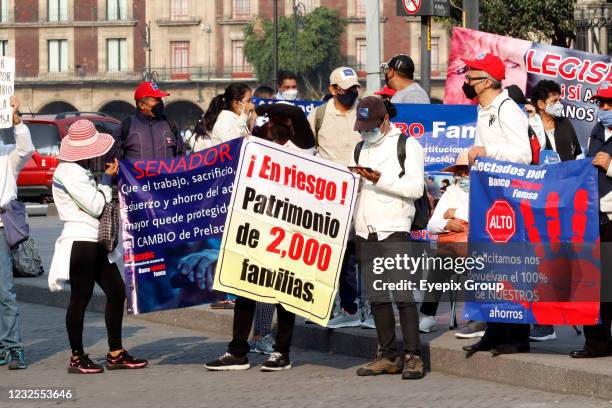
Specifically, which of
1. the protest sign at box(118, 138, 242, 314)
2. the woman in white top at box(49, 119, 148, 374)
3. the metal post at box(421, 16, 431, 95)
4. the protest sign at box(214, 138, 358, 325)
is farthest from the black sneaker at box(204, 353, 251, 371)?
the metal post at box(421, 16, 431, 95)

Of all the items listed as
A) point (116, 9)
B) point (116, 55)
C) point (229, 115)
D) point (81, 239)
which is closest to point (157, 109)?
point (229, 115)

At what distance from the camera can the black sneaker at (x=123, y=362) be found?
9367 mm

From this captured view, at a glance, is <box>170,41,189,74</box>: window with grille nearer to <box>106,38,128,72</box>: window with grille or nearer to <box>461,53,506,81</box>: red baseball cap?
<box>106,38,128,72</box>: window with grille

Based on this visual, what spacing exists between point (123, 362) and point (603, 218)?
3.18 metres

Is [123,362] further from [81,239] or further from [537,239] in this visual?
[537,239]

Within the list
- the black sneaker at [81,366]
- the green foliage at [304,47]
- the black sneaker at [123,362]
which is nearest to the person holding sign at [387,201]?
the black sneaker at [123,362]

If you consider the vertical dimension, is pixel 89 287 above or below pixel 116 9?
below

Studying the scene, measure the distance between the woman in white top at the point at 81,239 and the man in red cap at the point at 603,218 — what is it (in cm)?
295

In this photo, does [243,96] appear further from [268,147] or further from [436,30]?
[436,30]

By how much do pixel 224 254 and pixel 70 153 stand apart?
3.87 feet

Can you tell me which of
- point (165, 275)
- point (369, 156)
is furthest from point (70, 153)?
point (369, 156)

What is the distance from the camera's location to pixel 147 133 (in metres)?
10.6

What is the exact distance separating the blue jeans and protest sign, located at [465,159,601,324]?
9.66ft

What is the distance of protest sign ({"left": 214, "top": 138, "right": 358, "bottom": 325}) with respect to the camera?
892cm
